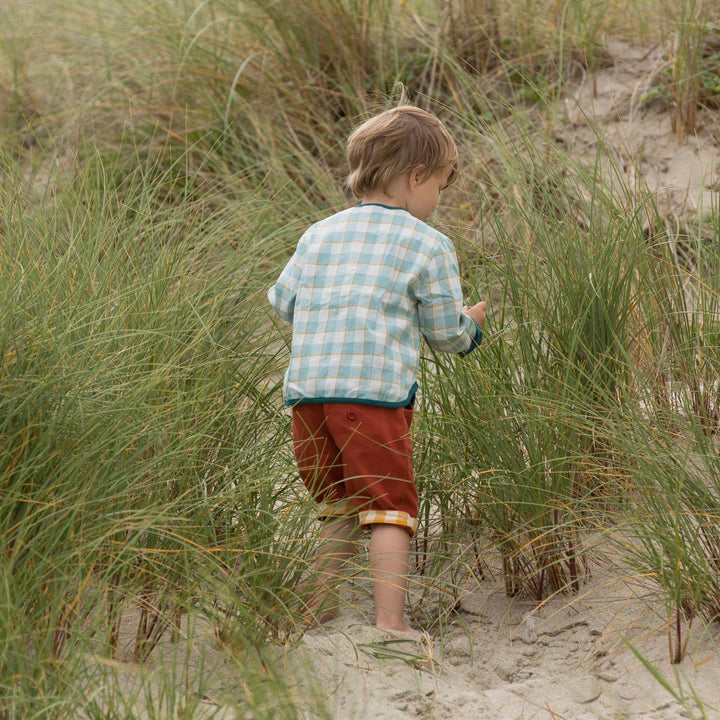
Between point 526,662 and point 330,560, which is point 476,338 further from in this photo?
point 526,662

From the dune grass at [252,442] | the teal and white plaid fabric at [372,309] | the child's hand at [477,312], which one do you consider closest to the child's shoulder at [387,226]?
the teal and white plaid fabric at [372,309]

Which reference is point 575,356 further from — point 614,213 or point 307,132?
point 307,132

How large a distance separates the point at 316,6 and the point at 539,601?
11.3 feet

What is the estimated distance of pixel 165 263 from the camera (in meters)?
2.97

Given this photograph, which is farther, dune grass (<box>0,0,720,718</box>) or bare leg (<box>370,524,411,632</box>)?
bare leg (<box>370,524,411,632</box>)

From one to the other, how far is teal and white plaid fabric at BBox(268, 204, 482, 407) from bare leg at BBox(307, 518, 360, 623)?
0.33m

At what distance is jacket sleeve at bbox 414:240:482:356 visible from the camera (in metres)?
2.50

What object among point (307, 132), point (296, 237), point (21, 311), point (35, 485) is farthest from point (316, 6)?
point (35, 485)

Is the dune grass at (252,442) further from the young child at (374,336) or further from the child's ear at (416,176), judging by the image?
the child's ear at (416,176)

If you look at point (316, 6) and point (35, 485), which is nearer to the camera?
point (35, 485)

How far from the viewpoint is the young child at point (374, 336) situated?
7.97ft

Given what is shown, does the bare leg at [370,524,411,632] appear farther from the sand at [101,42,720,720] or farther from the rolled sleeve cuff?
the rolled sleeve cuff

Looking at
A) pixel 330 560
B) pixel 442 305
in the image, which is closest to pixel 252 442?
pixel 330 560

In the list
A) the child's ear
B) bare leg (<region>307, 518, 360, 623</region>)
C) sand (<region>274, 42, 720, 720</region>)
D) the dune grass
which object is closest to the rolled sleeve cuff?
the dune grass
